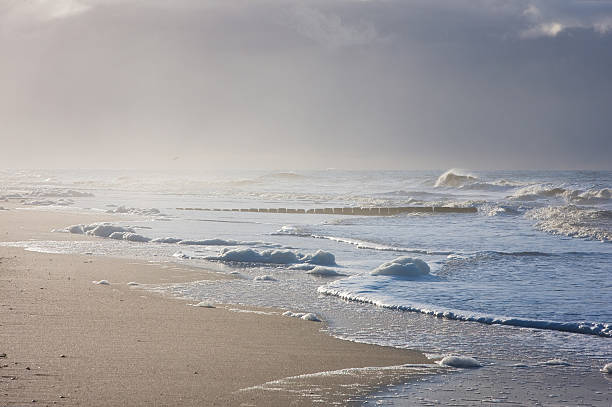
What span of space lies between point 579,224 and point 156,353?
1643 centimetres

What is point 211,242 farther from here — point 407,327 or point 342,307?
point 407,327

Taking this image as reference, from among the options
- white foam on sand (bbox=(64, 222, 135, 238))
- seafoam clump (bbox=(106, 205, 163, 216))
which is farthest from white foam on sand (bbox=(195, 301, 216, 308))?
seafoam clump (bbox=(106, 205, 163, 216))

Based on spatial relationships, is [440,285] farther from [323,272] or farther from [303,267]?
[303,267]

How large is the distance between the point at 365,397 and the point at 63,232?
1391 cm

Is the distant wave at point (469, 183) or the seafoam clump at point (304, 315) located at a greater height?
the distant wave at point (469, 183)

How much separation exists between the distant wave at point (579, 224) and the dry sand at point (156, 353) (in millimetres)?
12077

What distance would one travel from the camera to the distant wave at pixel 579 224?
657 inches

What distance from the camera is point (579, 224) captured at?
1902 cm

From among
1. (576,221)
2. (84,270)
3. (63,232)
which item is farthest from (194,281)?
(576,221)

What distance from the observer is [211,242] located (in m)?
14.7

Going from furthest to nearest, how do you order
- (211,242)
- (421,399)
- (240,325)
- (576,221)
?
(576,221) → (211,242) → (240,325) → (421,399)

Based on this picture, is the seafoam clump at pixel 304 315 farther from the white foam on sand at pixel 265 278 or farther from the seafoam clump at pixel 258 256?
the seafoam clump at pixel 258 256

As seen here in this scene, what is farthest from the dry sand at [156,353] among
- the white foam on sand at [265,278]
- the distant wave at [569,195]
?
the distant wave at [569,195]

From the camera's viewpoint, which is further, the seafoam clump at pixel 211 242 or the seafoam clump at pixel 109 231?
the seafoam clump at pixel 109 231
